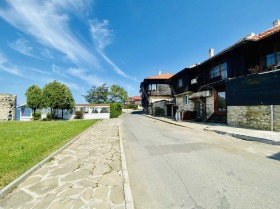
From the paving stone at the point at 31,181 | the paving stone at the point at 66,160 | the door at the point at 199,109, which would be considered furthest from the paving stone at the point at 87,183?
the door at the point at 199,109

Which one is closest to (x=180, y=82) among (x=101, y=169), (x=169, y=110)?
(x=169, y=110)

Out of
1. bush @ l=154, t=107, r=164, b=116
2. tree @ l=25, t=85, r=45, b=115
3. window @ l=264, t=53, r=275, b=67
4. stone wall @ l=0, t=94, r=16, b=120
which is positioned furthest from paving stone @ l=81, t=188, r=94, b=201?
stone wall @ l=0, t=94, r=16, b=120

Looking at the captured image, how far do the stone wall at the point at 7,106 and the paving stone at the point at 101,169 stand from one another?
4023 centimetres

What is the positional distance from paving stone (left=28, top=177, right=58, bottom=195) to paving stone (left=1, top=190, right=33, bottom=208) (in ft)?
0.66

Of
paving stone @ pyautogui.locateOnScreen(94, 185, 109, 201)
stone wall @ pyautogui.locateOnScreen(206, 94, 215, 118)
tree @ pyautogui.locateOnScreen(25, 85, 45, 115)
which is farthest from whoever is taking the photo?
tree @ pyautogui.locateOnScreen(25, 85, 45, 115)

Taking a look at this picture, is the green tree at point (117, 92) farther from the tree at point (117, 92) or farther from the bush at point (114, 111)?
the bush at point (114, 111)

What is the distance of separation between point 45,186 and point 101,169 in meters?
1.59

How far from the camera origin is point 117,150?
25.2 ft

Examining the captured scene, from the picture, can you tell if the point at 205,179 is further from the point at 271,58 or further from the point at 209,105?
the point at 209,105

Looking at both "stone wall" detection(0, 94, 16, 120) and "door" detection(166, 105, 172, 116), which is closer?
"door" detection(166, 105, 172, 116)

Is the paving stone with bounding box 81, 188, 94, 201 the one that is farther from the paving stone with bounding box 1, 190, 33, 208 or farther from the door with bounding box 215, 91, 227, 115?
the door with bounding box 215, 91, 227, 115

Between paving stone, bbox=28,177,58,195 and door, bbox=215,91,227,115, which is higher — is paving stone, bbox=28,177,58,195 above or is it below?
below

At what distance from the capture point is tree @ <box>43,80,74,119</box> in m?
33.2

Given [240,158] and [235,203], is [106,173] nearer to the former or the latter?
[235,203]
